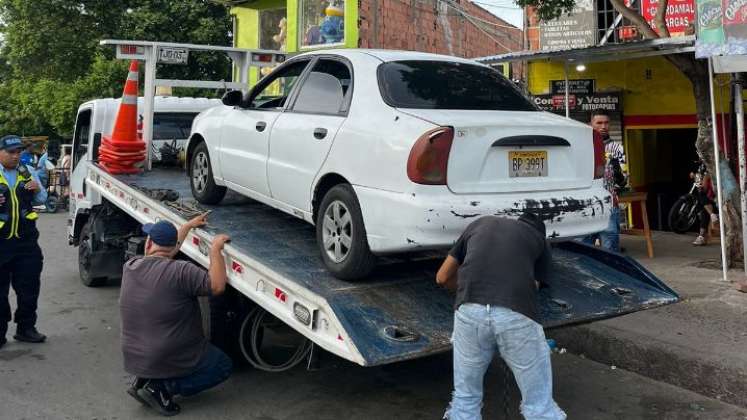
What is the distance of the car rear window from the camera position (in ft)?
14.4

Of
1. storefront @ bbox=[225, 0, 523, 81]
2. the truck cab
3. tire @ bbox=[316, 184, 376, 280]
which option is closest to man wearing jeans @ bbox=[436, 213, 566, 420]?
tire @ bbox=[316, 184, 376, 280]

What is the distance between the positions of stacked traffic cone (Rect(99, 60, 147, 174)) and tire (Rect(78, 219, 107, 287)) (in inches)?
49.4

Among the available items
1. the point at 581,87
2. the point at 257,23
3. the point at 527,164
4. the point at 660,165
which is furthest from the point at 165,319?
the point at 257,23

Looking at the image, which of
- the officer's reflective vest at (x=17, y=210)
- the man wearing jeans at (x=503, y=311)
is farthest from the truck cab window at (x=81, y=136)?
the man wearing jeans at (x=503, y=311)

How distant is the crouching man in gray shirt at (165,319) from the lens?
175 inches

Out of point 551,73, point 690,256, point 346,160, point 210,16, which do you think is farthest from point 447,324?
point 210,16

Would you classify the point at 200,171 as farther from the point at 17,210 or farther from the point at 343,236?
the point at 343,236

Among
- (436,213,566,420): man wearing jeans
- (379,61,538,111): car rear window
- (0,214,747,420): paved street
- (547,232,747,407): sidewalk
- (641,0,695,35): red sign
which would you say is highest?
(641,0,695,35): red sign

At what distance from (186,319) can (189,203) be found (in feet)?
5.29

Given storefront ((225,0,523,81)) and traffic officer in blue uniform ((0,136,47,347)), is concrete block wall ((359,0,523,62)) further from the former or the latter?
traffic officer in blue uniform ((0,136,47,347))

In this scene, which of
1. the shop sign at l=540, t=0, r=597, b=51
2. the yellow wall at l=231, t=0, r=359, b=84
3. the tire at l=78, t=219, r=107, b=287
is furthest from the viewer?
the yellow wall at l=231, t=0, r=359, b=84

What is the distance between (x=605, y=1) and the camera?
1229 centimetres

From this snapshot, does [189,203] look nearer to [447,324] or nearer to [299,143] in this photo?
[299,143]

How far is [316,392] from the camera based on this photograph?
5016 mm
